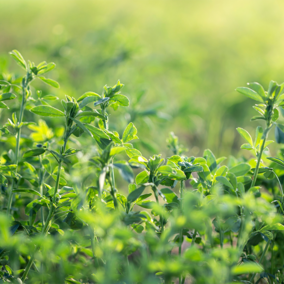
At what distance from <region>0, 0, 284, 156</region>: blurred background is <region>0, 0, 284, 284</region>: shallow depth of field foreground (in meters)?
0.02

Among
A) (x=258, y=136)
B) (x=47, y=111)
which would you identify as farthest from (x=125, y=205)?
(x=258, y=136)

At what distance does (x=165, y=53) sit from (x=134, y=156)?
269cm

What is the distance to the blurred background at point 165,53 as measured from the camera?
2066 millimetres

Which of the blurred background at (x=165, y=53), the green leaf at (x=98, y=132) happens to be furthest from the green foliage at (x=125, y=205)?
the blurred background at (x=165, y=53)

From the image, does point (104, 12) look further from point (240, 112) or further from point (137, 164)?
point (137, 164)

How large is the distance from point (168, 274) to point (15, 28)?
3.71 m

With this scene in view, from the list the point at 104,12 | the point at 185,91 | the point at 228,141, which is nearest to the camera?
the point at 228,141

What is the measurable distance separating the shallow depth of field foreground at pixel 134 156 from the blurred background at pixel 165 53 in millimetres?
20

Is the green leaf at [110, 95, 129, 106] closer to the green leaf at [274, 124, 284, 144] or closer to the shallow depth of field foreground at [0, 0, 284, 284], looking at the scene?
the shallow depth of field foreground at [0, 0, 284, 284]

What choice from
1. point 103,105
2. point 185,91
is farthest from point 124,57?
point 103,105

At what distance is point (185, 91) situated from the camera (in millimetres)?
2598

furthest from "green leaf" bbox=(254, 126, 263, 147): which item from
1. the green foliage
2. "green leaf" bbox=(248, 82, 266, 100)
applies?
"green leaf" bbox=(248, 82, 266, 100)

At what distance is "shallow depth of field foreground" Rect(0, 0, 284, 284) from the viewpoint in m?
0.52

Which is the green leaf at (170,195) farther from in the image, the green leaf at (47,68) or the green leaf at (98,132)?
the green leaf at (47,68)
